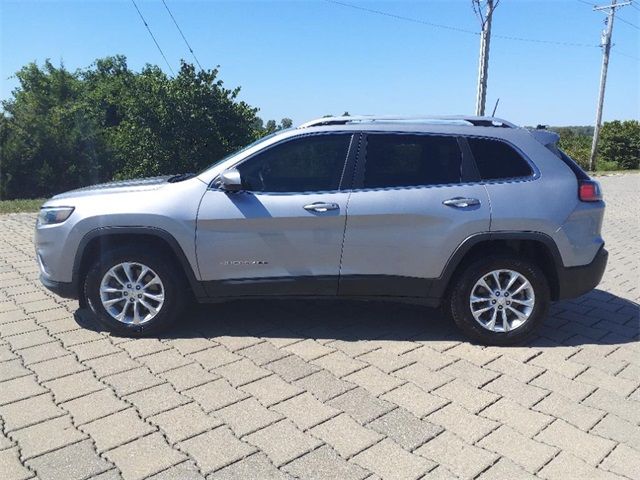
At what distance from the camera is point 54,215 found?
4.26m

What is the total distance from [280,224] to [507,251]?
5.82 feet

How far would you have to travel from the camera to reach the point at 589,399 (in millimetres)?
3395

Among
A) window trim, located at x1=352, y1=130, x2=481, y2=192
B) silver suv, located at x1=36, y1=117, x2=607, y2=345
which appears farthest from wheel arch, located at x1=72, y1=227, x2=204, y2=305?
window trim, located at x1=352, y1=130, x2=481, y2=192

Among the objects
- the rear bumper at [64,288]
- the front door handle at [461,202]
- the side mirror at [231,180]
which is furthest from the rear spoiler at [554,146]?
the rear bumper at [64,288]

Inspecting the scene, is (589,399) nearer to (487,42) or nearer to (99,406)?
(99,406)

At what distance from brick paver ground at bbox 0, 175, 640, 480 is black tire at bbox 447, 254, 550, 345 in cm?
11

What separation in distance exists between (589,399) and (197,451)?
2.39 m

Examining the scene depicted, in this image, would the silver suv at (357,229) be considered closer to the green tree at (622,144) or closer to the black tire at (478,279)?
the black tire at (478,279)

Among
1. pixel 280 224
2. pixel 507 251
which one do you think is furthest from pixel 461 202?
pixel 280 224

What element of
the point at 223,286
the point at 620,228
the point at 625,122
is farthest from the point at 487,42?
the point at 625,122

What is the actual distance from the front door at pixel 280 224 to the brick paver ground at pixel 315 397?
0.49 m

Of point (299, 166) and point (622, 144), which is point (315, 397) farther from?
point (622, 144)

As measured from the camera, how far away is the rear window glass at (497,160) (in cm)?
417

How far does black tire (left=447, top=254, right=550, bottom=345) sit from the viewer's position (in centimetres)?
415
